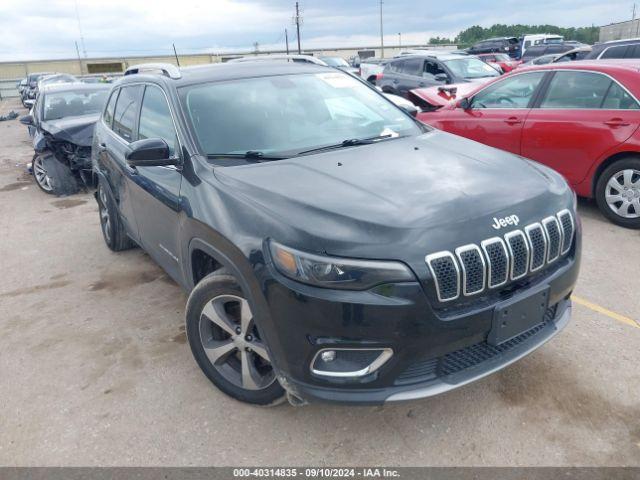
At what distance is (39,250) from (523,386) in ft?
16.7

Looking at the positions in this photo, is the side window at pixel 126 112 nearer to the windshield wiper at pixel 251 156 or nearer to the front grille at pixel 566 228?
the windshield wiper at pixel 251 156

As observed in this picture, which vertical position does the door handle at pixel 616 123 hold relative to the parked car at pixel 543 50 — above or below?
below

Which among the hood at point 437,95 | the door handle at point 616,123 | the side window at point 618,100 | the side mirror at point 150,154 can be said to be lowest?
the door handle at point 616,123

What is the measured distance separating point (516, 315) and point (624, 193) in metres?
3.65

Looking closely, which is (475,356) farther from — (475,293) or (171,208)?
(171,208)

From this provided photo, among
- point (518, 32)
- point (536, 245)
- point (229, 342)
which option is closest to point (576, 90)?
point (536, 245)

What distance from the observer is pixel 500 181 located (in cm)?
278

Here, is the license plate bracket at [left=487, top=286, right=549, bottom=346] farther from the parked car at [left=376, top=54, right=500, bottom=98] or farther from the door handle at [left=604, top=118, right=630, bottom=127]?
the parked car at [left=376, top=54, right=500, bottom=98]

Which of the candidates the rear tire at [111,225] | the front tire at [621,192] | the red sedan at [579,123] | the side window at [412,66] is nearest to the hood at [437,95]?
the red sedan at [579,123]

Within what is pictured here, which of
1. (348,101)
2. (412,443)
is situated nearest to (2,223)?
(348,101)

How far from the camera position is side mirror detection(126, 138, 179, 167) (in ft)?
10.1

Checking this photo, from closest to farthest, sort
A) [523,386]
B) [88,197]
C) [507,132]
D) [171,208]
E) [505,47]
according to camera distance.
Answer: [523,386] < [171,208] < [507,132] < [88,197] < [505,47]

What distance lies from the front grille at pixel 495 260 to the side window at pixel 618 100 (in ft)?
11.1

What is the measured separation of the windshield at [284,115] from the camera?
3252 millimetres
